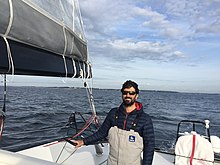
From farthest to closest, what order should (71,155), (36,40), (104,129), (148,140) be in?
(71,155) → (104,129) → (148,140) → (36,40)

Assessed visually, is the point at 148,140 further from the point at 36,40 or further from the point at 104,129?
the point at 36,40

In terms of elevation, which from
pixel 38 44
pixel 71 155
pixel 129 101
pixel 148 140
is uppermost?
pixel 38 44

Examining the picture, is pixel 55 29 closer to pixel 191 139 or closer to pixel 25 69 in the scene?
pixel 25 69

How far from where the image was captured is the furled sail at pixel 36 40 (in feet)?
4.54

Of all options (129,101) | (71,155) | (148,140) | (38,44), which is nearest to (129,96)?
(129,101)

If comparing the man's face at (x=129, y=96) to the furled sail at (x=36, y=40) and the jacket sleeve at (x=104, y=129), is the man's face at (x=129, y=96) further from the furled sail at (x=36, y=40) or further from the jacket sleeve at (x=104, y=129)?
the furled sail at (x=36, y=40)

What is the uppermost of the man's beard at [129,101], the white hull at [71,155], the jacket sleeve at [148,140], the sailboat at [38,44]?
the sailboat at [38,44]

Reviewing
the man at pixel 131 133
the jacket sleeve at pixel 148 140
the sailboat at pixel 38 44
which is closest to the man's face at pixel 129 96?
the man at pixel 131 133

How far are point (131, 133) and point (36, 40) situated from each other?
1.34m

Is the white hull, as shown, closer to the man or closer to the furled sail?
the man

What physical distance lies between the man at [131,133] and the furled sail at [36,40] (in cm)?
70

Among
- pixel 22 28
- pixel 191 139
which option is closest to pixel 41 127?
pixel 191 139

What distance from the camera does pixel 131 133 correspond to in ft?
7.55

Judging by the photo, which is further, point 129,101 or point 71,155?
point 71,155
